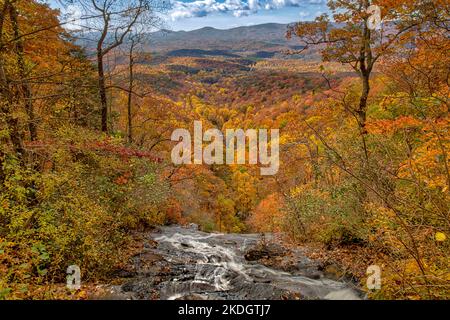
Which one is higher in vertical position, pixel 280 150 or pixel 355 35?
pixel 355 35

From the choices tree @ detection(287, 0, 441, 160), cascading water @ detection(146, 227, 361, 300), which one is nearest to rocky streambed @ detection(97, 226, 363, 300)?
cascading water @ detection(146, 227, 361, 300)

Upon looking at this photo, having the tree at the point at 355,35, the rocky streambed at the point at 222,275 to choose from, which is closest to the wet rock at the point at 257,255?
the rocky streambed at the point at 222,275

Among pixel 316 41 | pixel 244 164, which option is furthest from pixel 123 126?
pixel 244 164

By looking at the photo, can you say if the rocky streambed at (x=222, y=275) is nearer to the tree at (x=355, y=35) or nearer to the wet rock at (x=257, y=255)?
the wet rock at (x=257, y=255)

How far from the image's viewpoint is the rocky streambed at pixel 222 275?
881 centimetres

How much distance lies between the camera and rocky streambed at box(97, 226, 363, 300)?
881cm

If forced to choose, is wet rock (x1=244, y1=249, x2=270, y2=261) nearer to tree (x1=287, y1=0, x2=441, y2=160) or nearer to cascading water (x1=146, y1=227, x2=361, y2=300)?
cascading water (x1=146, y1=227, x2=361, y2=300)

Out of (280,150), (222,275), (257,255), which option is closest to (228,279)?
(222,275)

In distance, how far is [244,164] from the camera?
56500 mm

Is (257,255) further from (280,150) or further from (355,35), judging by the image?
(355,35)

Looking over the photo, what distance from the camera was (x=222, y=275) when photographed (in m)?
10.9
